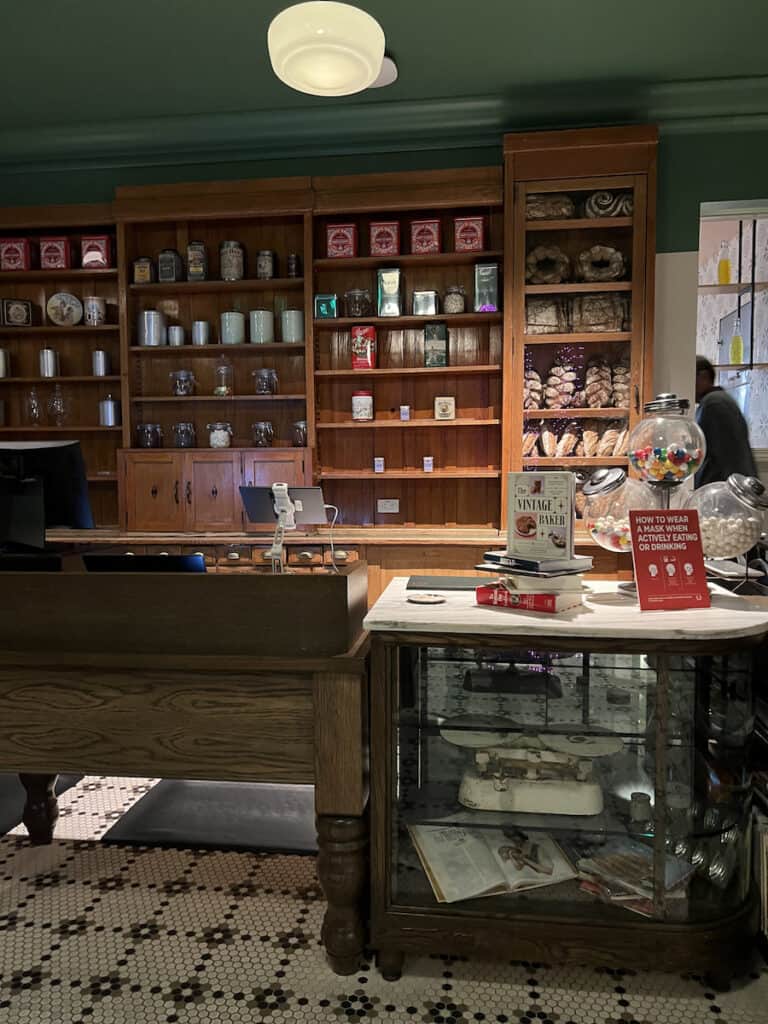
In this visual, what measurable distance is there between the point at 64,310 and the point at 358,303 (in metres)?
1.72

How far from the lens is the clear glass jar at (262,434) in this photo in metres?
4.07

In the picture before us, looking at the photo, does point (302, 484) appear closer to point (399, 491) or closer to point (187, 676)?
point (399, 491)

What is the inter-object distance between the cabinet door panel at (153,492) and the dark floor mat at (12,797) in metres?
1.63

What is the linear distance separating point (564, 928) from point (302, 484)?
2.72m

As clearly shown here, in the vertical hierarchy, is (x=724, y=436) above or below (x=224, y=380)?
below

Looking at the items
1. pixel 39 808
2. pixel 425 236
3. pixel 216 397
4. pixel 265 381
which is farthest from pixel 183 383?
pixel 39 808

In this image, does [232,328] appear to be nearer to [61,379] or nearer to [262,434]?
[262,434]

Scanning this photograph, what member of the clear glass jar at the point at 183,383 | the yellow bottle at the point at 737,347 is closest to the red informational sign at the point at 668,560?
the clear glass jar at the point at 183,383

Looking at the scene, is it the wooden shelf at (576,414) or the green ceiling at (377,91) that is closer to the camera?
the green ceiling at (377,91)

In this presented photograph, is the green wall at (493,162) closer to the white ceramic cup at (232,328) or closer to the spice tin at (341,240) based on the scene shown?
the spice tin at (341,240)

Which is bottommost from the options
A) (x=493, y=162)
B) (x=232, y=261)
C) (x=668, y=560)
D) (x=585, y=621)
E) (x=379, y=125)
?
(x=585, y=621)

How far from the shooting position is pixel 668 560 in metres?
1.63

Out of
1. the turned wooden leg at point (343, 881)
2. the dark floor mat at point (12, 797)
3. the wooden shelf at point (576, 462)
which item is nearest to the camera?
the turned wooden leg at point (343, 881)

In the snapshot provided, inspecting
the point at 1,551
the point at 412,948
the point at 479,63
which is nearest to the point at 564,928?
the point at 412,948
